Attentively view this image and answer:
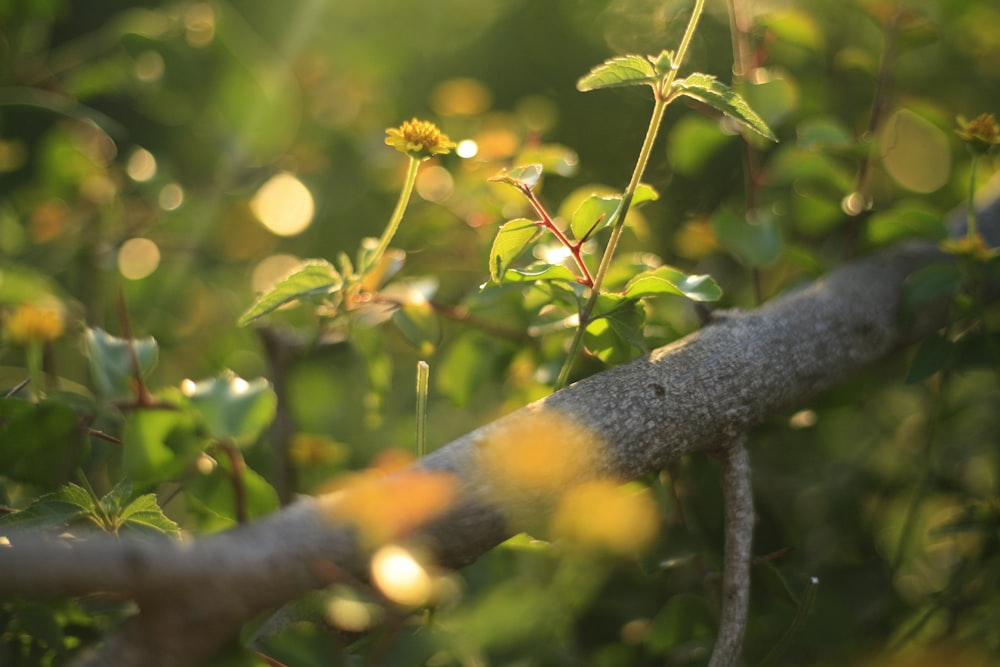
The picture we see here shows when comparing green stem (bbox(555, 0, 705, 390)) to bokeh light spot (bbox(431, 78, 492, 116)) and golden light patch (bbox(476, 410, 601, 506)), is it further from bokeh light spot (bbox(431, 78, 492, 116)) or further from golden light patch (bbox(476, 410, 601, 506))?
bokeh light spot (bbox(431, 78, 492, 116))

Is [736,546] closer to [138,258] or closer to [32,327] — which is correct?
[32,327]

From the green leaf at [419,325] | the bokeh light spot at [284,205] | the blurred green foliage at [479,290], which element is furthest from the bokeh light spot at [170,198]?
the green leaf at [419,325]

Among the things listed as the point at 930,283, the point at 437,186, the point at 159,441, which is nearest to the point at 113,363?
the point at 159,441

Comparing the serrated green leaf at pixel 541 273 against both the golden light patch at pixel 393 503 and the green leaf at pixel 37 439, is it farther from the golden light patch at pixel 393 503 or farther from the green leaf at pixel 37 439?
the green leaf at pixel 37 439

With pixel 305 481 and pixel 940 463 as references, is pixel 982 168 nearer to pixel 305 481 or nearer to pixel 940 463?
pixel 940 463

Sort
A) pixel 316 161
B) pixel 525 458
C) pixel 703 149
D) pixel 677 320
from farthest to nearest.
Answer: pixel 316 161
pixel 703 149
pixel 677 320
pixel 525 458

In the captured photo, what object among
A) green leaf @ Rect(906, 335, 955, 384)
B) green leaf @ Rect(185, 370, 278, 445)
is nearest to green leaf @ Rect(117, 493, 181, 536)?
green leaf @ Rect(185, 370, 278, 445)

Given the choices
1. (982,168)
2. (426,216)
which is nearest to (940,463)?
(982,168)
